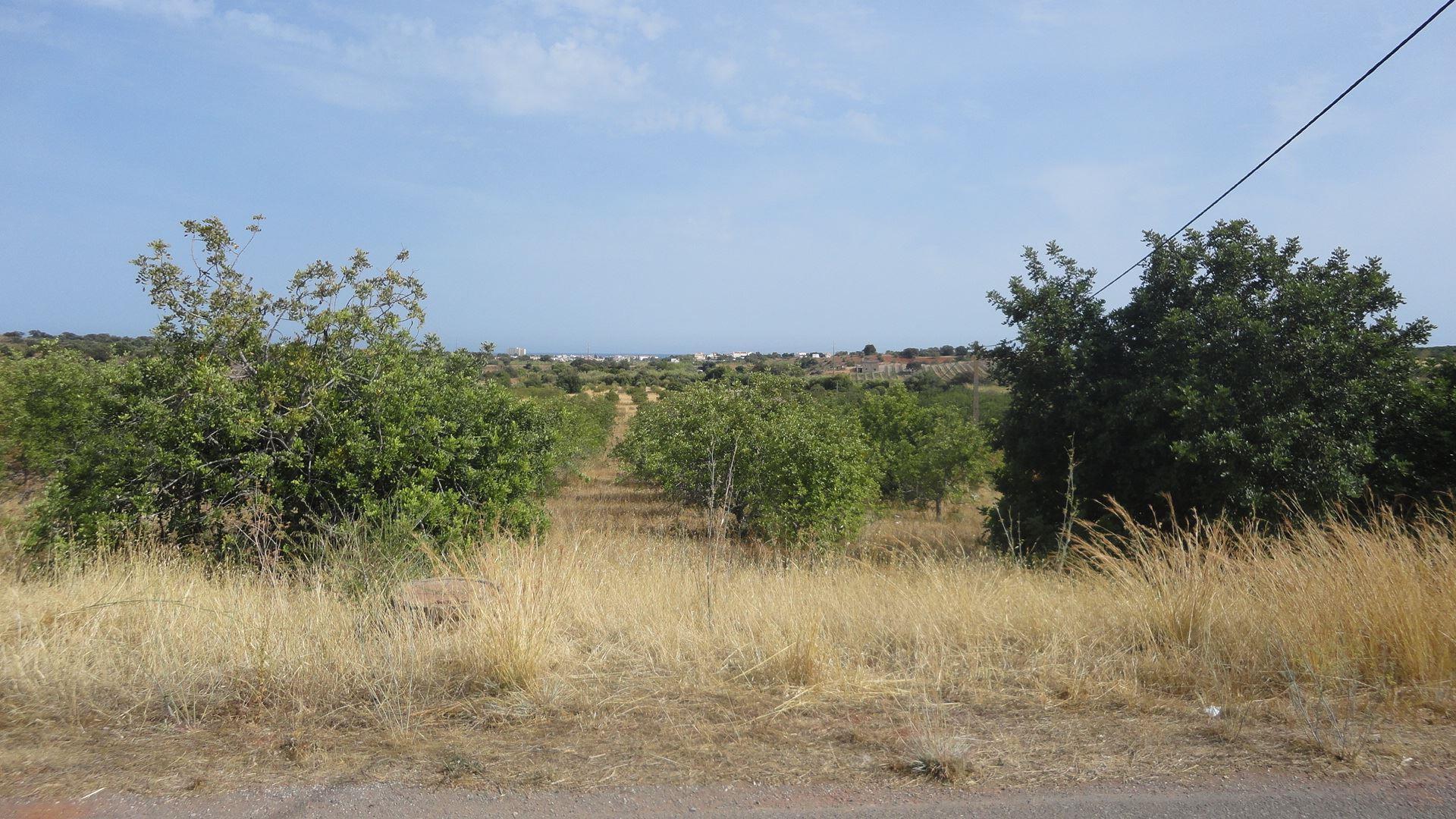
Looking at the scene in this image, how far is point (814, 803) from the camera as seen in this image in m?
2.83

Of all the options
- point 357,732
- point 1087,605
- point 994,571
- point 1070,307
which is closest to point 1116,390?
point 1070,307

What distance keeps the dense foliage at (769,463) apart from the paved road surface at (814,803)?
11515mm

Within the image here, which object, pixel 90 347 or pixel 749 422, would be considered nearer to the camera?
pixel 749 422

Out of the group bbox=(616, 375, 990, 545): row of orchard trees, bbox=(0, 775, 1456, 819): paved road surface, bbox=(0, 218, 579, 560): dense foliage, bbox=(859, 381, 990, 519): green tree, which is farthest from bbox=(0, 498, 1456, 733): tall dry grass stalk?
bbox=(859, 381, 990, 519): green tree

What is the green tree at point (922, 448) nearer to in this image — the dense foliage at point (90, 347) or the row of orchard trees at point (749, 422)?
the row of orchard trees at point (749, 422)

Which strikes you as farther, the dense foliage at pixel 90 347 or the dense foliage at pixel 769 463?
the dense foliage at pixel 769 463

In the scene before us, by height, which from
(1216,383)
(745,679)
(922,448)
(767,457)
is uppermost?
(1216,383)

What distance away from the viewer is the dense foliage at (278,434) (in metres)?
7.88

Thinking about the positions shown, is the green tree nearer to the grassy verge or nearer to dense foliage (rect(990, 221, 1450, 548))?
dense foliage (rect(990, 221, 1450, 548))

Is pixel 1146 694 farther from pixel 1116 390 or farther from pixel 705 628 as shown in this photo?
pixel 1116 390

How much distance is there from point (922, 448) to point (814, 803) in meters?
27.3

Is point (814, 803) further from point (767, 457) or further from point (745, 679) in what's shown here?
point (767, 457)

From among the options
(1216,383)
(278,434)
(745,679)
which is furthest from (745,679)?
(1216,383)

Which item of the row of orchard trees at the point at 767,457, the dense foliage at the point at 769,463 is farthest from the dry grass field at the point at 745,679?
the dense foliage at the point at 769,463
